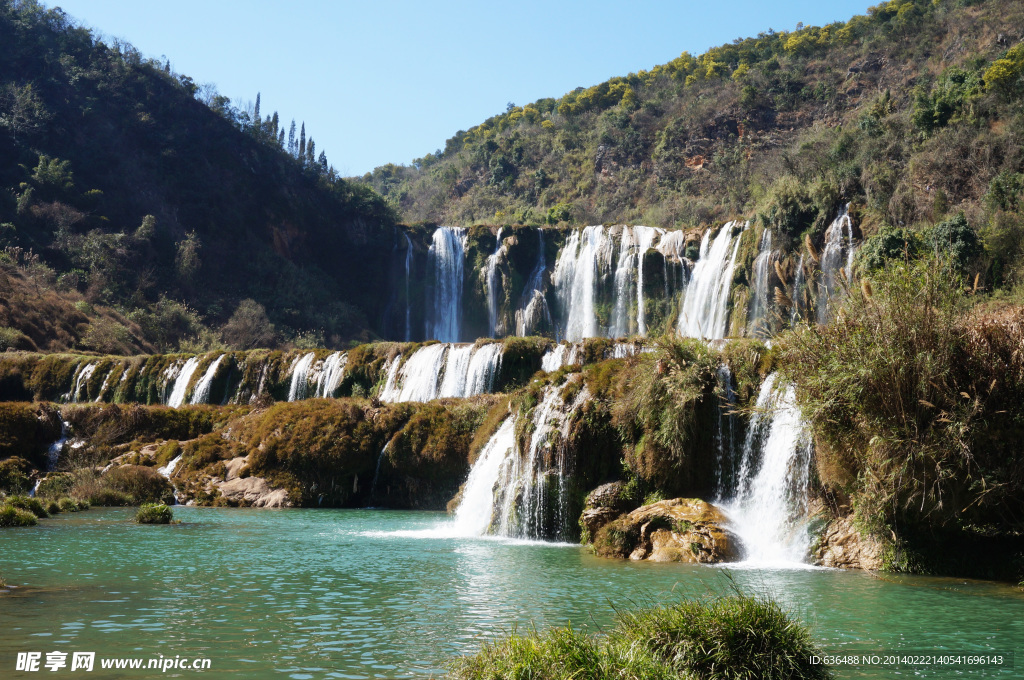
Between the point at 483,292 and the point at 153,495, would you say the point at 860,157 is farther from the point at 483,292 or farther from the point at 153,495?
the point at 153,495

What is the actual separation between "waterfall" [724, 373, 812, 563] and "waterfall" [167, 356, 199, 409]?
3101 centimetres

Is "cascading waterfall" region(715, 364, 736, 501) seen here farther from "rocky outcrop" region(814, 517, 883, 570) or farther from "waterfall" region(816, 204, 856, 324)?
"waterfall" region(816, 204, 856, 324)

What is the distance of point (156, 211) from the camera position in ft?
232

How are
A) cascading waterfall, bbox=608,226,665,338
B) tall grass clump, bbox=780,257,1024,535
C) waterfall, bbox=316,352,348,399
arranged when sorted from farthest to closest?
1. cascading waterfall, bbox=608,226,665,338
2. waterfall, bbox=316,352,348,399
3. tall grass clump, bbox=780,257,1024,535

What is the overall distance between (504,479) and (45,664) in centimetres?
1222

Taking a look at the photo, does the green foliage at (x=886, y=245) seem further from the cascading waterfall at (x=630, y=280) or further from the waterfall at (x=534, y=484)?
the waterfall at (x=534, y=484)

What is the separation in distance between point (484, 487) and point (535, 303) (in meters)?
39.2

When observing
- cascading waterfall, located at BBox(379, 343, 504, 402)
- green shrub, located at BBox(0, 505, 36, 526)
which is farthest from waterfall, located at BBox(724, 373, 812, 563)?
cascading waterfall, located at BBox(379, 343, 504, 402)

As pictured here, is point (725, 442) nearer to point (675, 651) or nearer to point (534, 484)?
point (534, 484)

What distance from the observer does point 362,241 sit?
7369 centimetres

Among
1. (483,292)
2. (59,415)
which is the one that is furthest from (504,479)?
(483,292)

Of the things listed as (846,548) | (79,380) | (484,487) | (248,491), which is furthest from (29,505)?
(79,380)

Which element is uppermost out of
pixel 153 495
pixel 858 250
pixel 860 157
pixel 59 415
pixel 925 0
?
pixel 925 0

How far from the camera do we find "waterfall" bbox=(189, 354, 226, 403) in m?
39.0
